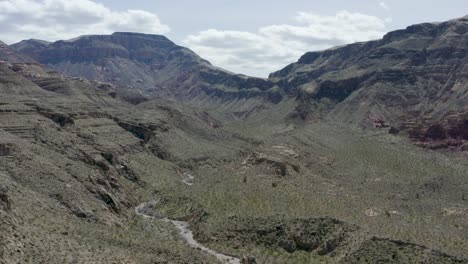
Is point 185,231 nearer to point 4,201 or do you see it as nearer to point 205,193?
point 205,193

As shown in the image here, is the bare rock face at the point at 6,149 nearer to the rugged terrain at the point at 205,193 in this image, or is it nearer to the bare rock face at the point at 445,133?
the rugged terrain at the point at 205,193

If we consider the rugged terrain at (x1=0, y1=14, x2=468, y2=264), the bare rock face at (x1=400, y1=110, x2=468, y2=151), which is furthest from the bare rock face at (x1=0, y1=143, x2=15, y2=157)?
the bare rock face at (x1=400, y1=110, x2=468, y2=151)

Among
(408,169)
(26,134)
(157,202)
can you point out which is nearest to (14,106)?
(26,134)

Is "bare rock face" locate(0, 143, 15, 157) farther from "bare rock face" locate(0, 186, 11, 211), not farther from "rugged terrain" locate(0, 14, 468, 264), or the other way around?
"bare rock face" locate(0, 186, 11, 211)

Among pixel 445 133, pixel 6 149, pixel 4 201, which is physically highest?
pixel 6 149

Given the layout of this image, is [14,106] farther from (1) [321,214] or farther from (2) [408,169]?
(2) [408,169]

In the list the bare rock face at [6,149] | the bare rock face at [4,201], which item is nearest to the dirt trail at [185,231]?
the bare rock face at [6,149]

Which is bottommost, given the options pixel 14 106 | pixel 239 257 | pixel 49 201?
pixel 239 257

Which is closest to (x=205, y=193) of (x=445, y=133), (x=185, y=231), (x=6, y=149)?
(x=185, y=231)
